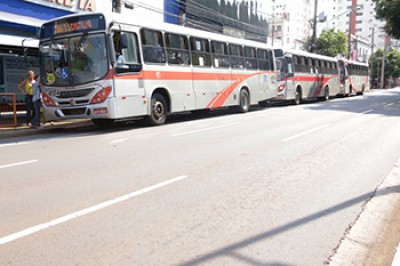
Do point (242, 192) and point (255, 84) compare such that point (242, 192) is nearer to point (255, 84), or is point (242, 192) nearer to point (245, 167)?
point (245, 167)

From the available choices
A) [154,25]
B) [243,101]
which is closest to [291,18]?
[243,101]

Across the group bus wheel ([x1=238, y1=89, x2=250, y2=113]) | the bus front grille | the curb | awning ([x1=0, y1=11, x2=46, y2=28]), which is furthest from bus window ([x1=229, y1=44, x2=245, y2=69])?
the curb

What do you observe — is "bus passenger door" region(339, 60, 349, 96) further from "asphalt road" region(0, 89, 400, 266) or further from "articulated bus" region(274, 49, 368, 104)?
"asphalt road" region(0, 89, 400, 266)


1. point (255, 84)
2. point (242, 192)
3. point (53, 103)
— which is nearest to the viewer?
point (242, 192)

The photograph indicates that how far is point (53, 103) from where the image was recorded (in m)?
12.0

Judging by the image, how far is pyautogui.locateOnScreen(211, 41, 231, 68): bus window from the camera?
16.3 m

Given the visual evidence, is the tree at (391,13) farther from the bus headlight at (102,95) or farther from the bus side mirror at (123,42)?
the bus headlight at (102,95)

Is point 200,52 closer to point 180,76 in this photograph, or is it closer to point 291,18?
point 180,76

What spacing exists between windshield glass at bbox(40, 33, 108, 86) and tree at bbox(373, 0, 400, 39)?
24.5 metres

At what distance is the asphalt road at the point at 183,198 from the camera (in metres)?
3.71

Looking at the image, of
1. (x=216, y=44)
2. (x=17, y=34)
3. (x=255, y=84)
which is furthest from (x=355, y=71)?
(x=17, y=34)

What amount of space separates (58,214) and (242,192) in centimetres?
246

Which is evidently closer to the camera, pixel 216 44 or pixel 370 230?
pixel 370 230

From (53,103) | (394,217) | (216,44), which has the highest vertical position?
(216,44)
